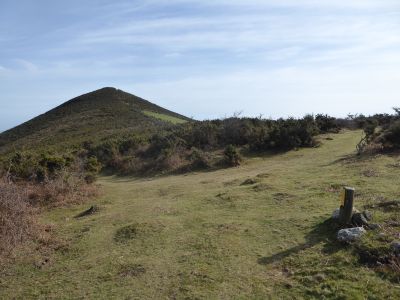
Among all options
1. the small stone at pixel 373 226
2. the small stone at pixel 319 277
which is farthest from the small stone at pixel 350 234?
the small stone at pixel 319 277

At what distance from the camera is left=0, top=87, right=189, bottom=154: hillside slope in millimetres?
39250

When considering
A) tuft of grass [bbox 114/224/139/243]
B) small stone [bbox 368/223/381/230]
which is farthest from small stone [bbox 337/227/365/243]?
tuft of grass [bbox 114/224/139/243]

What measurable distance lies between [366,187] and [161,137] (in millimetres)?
14965

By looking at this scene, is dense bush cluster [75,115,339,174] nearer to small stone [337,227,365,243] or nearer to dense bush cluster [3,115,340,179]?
dense bush cluster [3,115,340,179]

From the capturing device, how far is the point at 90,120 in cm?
4694

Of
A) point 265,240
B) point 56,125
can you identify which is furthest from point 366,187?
point 56,125

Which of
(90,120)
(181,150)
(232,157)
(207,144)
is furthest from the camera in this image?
(90,120)

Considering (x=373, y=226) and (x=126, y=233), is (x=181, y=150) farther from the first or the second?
(x=373, y=226)

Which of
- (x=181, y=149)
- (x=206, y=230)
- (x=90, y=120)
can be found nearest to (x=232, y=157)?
(x=181, y=149)

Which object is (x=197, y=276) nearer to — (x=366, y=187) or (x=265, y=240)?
(x=265, y=240)

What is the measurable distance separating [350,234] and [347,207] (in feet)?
2.19

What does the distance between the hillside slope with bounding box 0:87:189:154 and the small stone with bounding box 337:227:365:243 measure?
29.5m

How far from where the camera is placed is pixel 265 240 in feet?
24.9

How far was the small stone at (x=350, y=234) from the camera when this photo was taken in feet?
22.3
